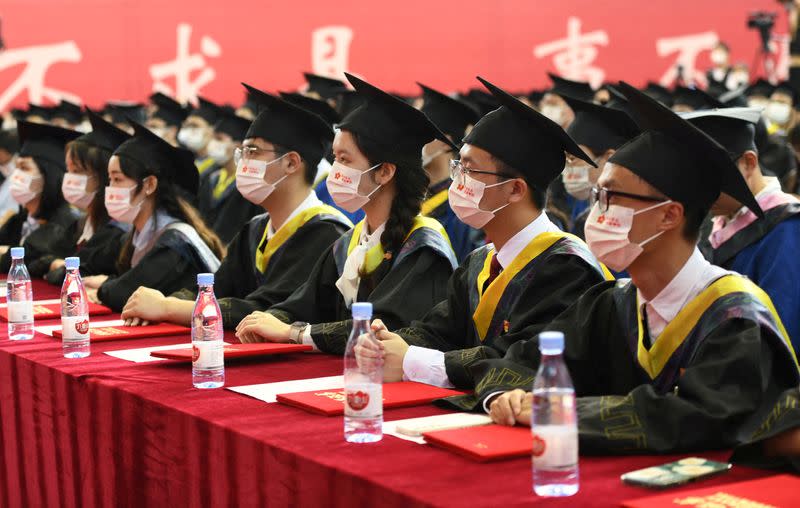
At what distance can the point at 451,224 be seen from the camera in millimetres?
5727

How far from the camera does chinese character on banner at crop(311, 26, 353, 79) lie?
12.5 m

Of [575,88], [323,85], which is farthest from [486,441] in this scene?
[323,85]

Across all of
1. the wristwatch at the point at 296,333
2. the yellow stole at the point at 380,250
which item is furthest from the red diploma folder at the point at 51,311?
the yellow stole at the point at 380,250

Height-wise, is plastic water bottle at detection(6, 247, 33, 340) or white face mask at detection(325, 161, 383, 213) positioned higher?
white face mask at detection(325, 161, 383, 213)

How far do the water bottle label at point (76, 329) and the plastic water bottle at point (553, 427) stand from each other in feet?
6.30

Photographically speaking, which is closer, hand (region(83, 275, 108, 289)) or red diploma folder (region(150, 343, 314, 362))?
red diploma folder (region(150, 343, 314, 362))

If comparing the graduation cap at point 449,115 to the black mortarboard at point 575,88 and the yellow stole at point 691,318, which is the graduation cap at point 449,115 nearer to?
the black mortarboard at point 575,88

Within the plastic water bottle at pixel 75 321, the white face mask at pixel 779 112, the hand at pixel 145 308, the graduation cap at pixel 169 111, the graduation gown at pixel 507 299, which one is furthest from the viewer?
the graduation cap at pixel 169 111

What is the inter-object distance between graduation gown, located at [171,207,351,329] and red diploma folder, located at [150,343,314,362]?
2.04 ft

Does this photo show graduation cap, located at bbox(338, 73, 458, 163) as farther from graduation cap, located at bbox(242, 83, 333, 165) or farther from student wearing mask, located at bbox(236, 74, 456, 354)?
graduation cap, located at bbox(242, 83, 333, 165)

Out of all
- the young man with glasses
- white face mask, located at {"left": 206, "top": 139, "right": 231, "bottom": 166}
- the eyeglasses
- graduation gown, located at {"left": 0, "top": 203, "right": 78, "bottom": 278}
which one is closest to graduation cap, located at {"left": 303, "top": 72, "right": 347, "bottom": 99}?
white face mask, located at {"left": 206, "top": 139, "right": 231, "bottom": 166}

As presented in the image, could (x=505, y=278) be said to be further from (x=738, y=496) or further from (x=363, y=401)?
(x=738, y=496)

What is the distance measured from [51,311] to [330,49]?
8462 millimetres

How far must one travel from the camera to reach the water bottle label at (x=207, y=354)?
2977mm
